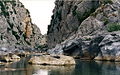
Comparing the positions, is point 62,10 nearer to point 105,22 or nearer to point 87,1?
point 87,1

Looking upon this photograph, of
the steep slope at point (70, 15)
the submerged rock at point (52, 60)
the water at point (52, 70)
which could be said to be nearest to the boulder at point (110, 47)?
the submerged rock at point (52, 60)

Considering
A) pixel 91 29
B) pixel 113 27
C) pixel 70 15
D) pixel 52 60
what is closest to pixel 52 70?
pixel 52 60

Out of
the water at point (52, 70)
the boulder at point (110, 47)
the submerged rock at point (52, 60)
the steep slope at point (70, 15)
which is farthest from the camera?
the steep slope at point (70, 15)

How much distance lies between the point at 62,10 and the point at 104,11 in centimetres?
5359

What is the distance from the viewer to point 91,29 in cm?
13650

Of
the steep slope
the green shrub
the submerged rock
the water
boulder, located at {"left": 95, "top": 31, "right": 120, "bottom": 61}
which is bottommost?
the water

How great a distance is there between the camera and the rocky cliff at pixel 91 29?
11219 centimetres

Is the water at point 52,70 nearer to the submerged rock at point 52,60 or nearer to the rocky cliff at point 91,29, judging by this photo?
the submerged rock at point 52,60

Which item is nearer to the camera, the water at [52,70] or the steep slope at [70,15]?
the water at [52,70]

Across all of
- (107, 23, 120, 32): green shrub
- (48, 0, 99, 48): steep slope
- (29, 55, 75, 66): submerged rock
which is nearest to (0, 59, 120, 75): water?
(29, 55, 75, 66): submerged rock

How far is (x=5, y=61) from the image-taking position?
300 ft

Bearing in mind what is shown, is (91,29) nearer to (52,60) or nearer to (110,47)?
(110,47)

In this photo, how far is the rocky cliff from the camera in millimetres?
112188

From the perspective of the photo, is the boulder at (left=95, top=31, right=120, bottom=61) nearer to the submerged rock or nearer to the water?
the submerged rock
